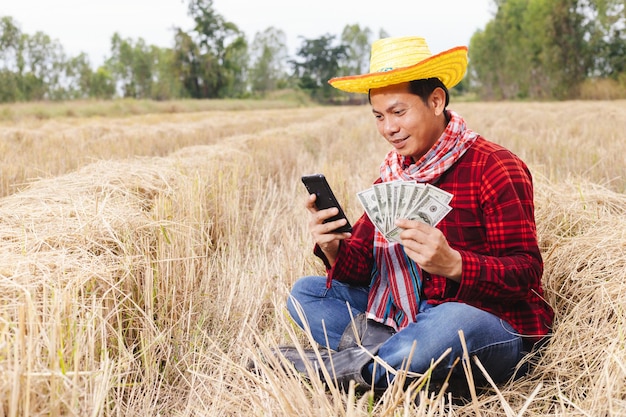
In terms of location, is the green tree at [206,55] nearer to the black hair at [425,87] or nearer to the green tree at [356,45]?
the green tree at [356,45]

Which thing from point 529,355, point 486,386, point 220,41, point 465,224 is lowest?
point 486,386

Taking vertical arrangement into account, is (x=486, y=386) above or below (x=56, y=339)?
below

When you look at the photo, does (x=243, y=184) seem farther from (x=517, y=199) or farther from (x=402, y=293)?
(x=517, y=199)

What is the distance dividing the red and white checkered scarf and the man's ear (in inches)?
2.5

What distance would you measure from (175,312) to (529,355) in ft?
4.51

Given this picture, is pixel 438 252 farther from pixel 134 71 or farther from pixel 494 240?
pixel 134 71

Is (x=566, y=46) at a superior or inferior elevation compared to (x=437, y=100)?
superior

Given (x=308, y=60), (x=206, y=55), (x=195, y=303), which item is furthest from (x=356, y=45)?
(x=195, y=303)

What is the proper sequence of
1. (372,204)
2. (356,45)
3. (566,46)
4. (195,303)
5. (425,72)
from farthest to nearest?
1. (356,45)
2. (566,46)
3. (195,303)
4. (425,72)
5. (372,204)

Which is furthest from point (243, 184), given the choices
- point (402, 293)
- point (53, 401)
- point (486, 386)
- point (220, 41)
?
point (220, 41)

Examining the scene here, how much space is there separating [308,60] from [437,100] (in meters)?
54.9

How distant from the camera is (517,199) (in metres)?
1.65

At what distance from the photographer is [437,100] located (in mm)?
1843

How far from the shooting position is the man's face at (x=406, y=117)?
181 cm
